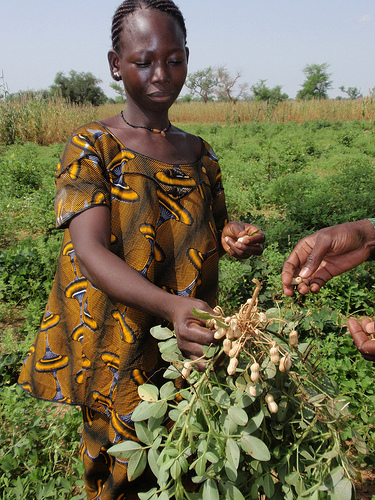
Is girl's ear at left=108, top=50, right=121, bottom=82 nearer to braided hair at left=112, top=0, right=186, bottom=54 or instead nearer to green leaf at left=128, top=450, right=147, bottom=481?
braided hair at left=112, top=0, right=186, bottom=54

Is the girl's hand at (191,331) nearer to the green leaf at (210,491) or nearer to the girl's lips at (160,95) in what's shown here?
the green leaf at (210,491)

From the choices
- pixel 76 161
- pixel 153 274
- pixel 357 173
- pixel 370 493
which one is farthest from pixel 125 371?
pixel 357 173

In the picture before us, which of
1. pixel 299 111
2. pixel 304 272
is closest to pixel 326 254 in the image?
pixel 304 272

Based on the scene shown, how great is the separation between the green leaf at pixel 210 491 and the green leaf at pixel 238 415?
0.53 feet

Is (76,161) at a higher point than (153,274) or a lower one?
higher

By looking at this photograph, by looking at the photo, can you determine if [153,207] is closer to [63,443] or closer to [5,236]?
[63,443]

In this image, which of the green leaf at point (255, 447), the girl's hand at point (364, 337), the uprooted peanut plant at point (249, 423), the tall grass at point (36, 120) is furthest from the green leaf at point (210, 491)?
the tall grass at point (36, 120)

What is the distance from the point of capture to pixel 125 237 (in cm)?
126

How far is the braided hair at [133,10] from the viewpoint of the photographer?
1283 mm

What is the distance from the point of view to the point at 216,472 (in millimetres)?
968

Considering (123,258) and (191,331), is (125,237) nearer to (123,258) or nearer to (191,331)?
(123,258)

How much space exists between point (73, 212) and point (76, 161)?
0.16 meters

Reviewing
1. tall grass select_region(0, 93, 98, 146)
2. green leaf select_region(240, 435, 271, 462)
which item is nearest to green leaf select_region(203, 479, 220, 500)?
green leaf select_region(240, 435, 271, 462)

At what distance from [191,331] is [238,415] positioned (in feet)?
0.68
